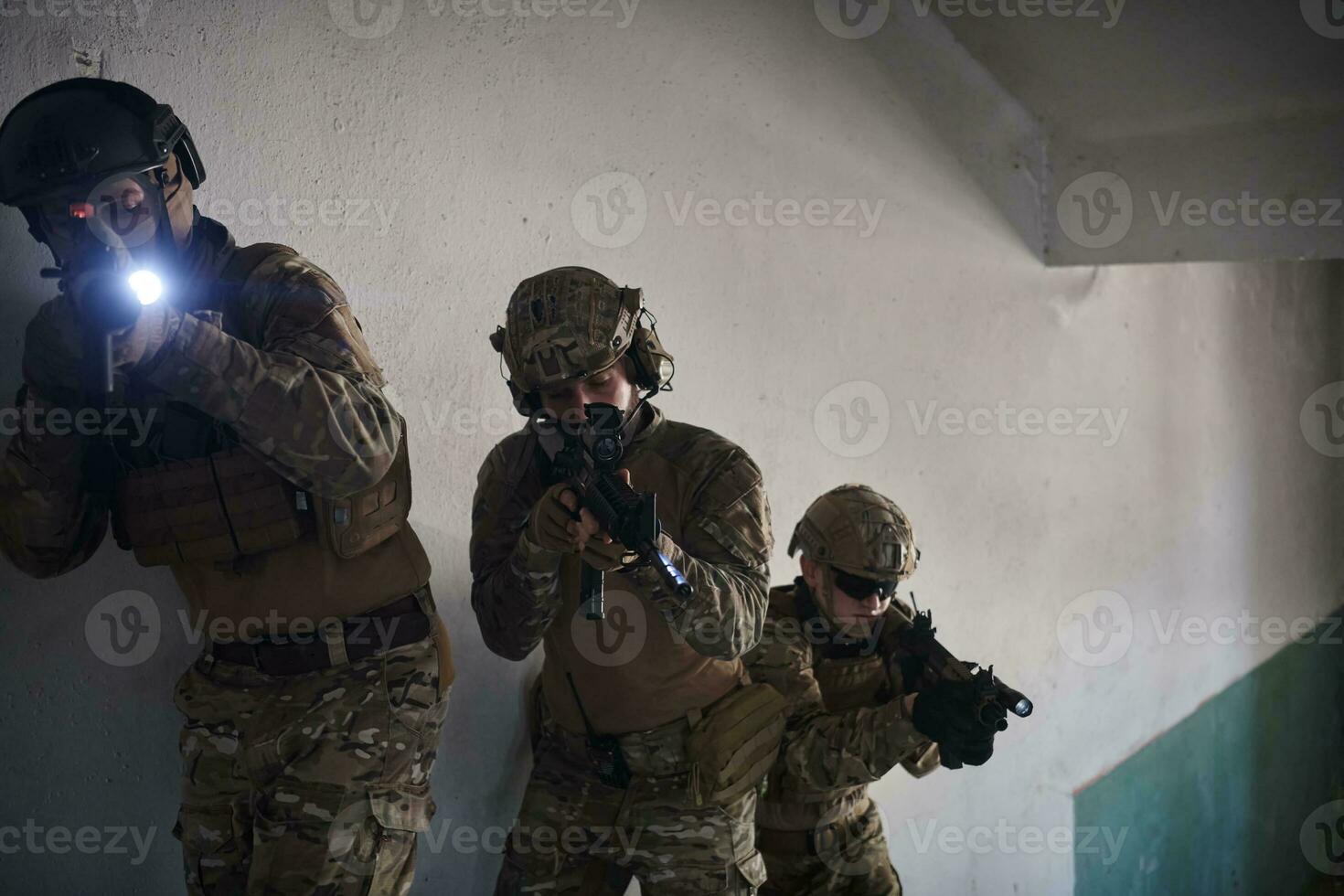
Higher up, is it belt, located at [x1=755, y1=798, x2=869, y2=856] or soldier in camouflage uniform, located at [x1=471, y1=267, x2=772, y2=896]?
soldier in camouflage uniform, located at [x1=471, y1=267, x2=772, y2=896]

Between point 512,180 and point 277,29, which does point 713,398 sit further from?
point 277,29

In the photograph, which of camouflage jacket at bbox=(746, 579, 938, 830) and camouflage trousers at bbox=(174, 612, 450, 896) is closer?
camouflage trousers at bbox=(174, 612, 450, 896)

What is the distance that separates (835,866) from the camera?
8.04 ft

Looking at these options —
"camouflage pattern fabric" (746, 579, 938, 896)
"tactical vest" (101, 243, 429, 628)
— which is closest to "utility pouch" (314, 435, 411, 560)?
"tactical vest" (101, 243, 429, 628)

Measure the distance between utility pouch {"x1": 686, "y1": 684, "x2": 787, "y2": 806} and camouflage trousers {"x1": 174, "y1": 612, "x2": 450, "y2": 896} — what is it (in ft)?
1.45

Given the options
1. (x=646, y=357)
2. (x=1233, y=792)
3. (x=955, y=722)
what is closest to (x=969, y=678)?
(x=955, y=722)

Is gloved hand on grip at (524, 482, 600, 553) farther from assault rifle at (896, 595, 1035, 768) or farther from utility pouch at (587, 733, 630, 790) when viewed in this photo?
assault rifle at (896, 595, 1035, 768)

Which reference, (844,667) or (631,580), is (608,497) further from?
(844,667)

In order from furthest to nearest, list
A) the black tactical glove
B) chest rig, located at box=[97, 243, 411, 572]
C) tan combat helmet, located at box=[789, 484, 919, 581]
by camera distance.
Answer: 1. tan combat helmet, located at box=[789, 484, 919, 581]
2. the black tactical glove
3. chest rig, located at box=[97, 243, 411, 572]

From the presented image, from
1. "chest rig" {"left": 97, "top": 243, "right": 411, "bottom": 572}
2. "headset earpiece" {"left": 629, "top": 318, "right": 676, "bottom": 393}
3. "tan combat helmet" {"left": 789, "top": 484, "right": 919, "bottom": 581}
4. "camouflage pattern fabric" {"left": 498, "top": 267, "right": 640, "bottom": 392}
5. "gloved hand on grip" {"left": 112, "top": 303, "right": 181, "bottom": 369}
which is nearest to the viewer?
"gloved hand on grip" {"left": 112, "top": 303, "right": 181, "bottom": 369}

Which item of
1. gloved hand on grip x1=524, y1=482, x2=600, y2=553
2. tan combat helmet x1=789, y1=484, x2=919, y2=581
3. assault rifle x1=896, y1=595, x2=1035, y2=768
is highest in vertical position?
tan combat helmet x1=789, y1=484, x2=919, y2=581

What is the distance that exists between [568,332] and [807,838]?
1245 mm

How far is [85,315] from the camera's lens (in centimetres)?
133

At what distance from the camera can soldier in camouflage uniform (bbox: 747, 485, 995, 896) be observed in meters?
2.30
